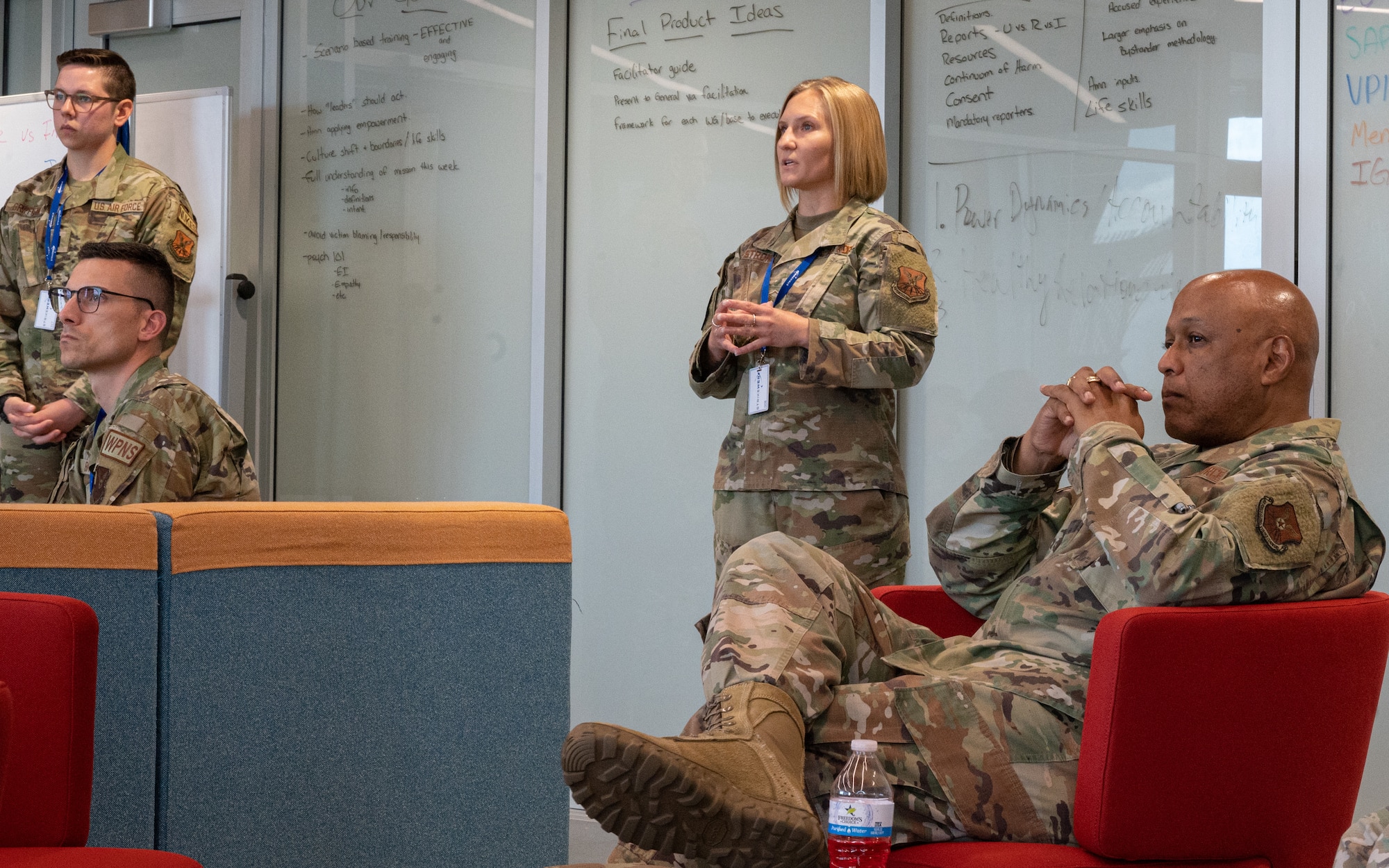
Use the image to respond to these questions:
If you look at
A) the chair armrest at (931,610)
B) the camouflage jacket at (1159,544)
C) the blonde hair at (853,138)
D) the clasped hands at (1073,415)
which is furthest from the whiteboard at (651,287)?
the camouflage jacket at (1159,544)

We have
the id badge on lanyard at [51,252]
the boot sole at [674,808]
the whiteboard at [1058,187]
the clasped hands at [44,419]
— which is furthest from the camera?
the id badge on lanyard at [51,252]

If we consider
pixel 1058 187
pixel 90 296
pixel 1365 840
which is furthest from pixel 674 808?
pixel 1058 187

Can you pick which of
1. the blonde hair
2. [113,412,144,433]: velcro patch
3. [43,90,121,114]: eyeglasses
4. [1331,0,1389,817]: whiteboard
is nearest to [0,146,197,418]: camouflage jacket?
[43,90,121,114]: eyeglasses

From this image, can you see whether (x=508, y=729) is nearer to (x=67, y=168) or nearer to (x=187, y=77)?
(x=67, y=168)

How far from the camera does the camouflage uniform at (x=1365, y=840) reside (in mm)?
1139

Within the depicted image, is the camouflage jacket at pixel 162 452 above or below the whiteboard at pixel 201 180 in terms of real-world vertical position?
below

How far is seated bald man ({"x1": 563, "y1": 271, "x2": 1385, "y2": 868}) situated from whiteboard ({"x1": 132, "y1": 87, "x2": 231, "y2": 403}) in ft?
10.3

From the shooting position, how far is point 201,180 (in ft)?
14.6

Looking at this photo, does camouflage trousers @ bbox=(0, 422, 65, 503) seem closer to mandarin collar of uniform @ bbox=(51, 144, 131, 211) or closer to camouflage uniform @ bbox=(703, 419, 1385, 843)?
mandarin collar of uniform @ bbox=(51, 144, 131, 211)

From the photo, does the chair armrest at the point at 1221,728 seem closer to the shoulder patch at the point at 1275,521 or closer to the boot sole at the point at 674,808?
the shoulder patch at the point at 1275,521

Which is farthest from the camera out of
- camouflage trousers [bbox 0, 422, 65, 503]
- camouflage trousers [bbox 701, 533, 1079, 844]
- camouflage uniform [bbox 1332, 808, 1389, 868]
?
camouflage trousers [bbox 0, 422, 65, 503]

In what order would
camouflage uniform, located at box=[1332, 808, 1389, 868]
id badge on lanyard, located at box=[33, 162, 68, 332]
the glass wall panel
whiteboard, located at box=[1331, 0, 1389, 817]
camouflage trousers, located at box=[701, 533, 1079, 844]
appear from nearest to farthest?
camouflage uniform, located at box=[1332, 808, 1389, 868], camouflage trousers, located at box=[701, 533, 1079, 844], whiteboard, located at box=[1331, 0, 1389, 817], id badge on lanyard, located at box=[33, 162, 68, 332], the glass wall panel

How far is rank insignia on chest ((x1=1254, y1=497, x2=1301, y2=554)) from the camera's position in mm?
1628

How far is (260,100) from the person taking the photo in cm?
456
